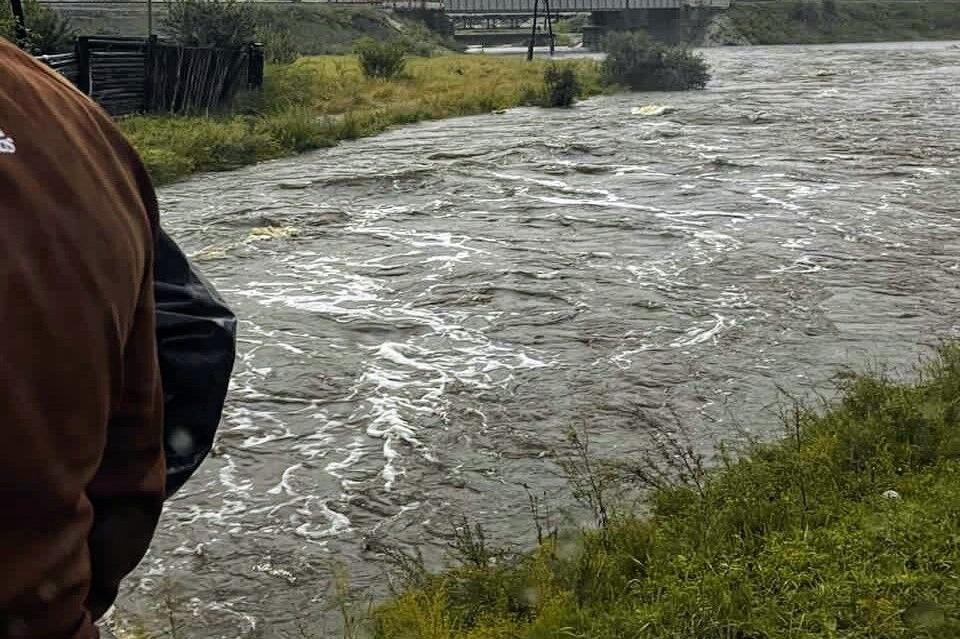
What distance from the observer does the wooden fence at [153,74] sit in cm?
2073

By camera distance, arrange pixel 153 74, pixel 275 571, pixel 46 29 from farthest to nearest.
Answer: pixel 153 74
pixel 46 29
pixel 275 571

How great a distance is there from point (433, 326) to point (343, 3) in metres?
59.4

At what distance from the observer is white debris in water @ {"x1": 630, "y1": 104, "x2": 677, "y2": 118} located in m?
27.5

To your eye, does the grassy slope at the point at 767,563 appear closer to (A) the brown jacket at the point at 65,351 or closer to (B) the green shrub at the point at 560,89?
(A) the brown jacket at the point at 65,351

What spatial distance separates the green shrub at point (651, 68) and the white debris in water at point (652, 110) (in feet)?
23.2

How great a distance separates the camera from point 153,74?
22.8 m

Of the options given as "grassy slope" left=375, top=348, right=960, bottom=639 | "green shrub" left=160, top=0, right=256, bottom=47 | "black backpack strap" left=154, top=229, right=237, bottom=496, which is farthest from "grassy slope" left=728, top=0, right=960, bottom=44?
"black backpack strap" left=154, top=229, right=237, bottom=496

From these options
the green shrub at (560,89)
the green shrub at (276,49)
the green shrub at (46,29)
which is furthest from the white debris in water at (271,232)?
the green shrub at (276,49)

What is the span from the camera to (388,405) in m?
7.68

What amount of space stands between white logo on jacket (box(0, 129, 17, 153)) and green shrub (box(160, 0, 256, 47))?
91.7 ft

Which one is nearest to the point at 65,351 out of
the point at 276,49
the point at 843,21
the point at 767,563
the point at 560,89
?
the point at 767,563

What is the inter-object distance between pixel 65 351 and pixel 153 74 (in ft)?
76.2

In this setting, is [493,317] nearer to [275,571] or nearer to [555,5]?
[275,571]

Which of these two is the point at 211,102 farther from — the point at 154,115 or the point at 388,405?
the point at 388,405
